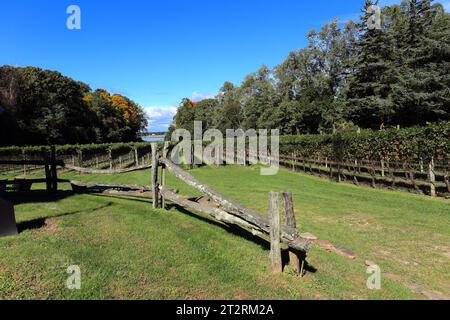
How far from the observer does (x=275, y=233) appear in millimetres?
4793

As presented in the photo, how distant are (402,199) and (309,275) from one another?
10053 mm

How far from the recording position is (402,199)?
12906 millimetres

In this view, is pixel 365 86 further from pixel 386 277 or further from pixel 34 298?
pixel 34 298

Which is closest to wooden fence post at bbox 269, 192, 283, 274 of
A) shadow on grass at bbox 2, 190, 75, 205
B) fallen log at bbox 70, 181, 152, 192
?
fallen log at bbox 70, 181, 152, 192

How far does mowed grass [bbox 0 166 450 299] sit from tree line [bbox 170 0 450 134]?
25.8m

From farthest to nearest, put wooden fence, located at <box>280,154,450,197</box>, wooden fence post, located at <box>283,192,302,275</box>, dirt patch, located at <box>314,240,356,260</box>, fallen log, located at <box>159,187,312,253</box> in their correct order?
wooden fence, located at <box>280,154,450,197</box> < dirt patch, located at <box>314,240,356,260</box> < wooden fence post, located at <box>283,192,302,275</box> < fallen log, located at <box>159,187,312,253</box>

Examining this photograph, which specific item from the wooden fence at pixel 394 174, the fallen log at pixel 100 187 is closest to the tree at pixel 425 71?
the wooden fence at pixel 394 174

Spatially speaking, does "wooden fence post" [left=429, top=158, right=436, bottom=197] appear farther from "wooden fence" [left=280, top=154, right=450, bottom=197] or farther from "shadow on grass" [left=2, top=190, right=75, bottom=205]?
"shadow on grass" [left=2, top=190, right=75, bottom=205]

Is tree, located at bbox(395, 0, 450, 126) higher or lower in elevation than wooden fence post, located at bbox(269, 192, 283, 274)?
higher

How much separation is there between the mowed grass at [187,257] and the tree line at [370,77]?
25.8m

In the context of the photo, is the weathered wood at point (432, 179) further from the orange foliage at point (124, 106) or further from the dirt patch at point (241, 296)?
the orange foliage at point (124, 106)

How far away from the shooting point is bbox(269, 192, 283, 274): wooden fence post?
478 cm

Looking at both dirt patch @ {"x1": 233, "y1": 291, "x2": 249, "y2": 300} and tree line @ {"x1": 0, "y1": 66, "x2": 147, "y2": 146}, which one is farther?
tree line @ {"x1": 0, "y1": 66, "x2": 147, "y2": 146}
